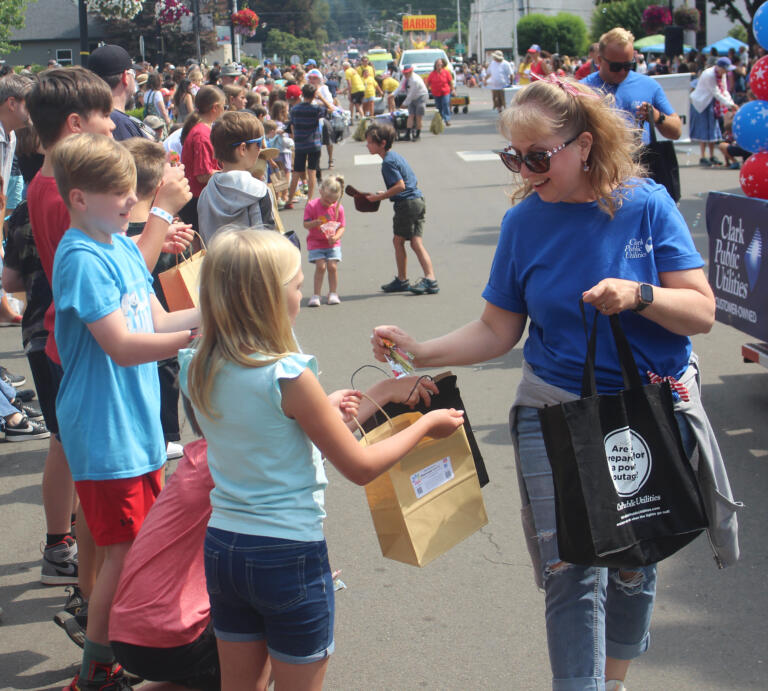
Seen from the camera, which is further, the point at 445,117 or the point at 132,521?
the point at 445,117

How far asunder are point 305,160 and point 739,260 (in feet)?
33.3

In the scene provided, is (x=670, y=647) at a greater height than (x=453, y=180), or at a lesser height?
lesser

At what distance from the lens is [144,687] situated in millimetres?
3023

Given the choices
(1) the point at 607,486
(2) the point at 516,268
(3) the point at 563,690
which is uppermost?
(2) the point at 516,268

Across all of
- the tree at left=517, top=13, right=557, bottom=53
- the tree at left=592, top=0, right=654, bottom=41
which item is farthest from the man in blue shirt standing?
the tree at left=517, top=13, right=557, bottom=53

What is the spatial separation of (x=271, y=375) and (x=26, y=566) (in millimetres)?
2511

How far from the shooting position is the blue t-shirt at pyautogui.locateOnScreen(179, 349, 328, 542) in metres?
2.22

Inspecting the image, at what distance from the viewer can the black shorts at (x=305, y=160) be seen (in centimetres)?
1449

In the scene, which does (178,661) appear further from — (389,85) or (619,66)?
(389,85)

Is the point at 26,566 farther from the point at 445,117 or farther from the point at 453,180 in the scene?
the point at 445,117

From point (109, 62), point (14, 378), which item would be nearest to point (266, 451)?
point (109, 62)

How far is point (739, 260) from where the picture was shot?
530 centimetres

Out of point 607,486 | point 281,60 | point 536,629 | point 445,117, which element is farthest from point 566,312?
point 281,60

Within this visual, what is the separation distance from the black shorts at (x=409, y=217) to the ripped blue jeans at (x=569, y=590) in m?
6.36
